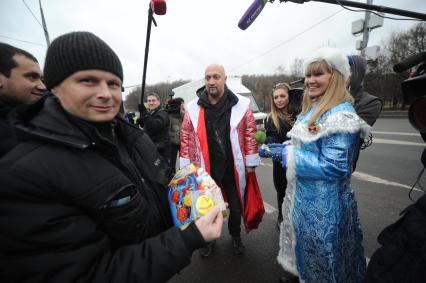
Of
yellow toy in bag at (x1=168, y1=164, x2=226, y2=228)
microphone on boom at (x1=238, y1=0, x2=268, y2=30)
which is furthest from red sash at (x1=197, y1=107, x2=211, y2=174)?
yellow toy in bag at (x1=168, y1=164, x2=226, y2=228)

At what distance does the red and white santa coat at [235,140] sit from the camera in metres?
2.46

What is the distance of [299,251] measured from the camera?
1.76 m

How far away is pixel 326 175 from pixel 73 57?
1.56m

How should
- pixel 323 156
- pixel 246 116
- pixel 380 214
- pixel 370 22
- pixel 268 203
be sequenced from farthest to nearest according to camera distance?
pixel 370 22 < pixel 268 203 < pixel 380 214 < pixel 246 116 < pixel 323 156

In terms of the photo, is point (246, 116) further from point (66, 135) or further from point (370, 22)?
point (370, 22)

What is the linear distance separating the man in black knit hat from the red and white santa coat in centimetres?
139

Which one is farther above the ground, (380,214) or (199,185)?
(199,185)

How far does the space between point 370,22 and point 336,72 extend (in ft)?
31.8

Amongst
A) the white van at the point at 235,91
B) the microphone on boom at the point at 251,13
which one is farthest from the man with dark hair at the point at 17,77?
the white van at the point at 235,91

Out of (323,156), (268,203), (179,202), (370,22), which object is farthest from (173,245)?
(370,22)

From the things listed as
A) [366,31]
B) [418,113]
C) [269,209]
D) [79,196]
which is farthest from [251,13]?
[366,31]

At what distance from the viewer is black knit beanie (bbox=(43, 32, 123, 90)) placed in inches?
37.2

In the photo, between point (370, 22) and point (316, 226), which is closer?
point (316, 226)

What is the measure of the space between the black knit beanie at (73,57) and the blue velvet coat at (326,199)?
135cm
